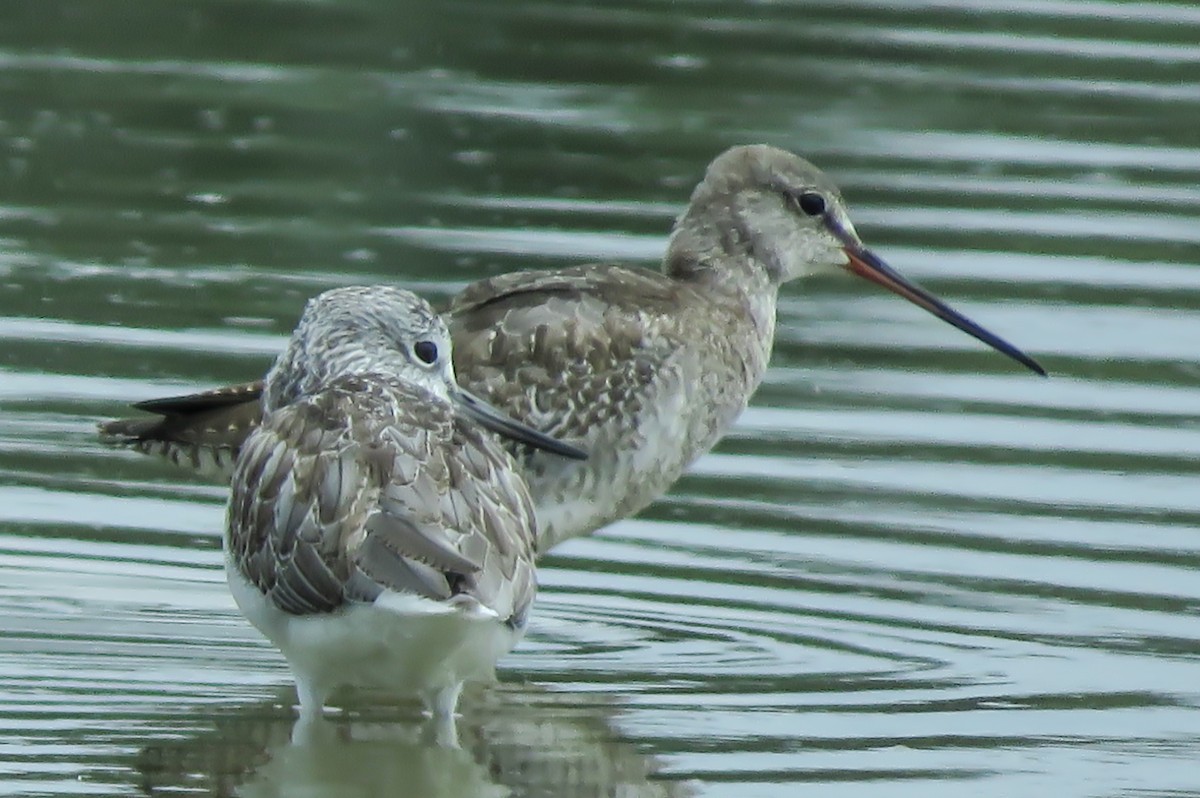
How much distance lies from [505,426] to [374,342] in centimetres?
45

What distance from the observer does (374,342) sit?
348 inches

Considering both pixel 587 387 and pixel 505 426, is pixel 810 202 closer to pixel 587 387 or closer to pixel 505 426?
pixel 587 387

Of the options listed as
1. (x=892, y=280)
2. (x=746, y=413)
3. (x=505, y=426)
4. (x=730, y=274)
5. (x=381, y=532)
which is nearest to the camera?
(x=381, y=532)

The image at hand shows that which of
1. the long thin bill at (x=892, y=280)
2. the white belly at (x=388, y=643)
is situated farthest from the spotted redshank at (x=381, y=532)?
the long thin bill at (x=892, y=280)

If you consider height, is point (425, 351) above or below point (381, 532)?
above

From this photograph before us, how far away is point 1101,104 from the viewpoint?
15.7 meters

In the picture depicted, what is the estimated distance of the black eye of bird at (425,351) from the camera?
8859 mm

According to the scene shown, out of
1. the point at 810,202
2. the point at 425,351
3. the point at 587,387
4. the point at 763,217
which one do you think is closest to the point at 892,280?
the point at 810,202

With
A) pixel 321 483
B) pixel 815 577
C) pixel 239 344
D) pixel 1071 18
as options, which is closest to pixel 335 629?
pixel 321 483

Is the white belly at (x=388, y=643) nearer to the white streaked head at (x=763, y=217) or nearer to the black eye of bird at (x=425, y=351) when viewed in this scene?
the black eye of bird at (x=425, y=351)

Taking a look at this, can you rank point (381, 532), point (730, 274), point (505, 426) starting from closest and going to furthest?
point (381, 532) < point (505, 426) < point (730, 274)

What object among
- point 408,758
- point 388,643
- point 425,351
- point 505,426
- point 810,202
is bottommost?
point 408,758

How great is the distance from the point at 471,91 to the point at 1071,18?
3.61m

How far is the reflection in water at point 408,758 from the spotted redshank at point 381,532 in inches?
5.2
